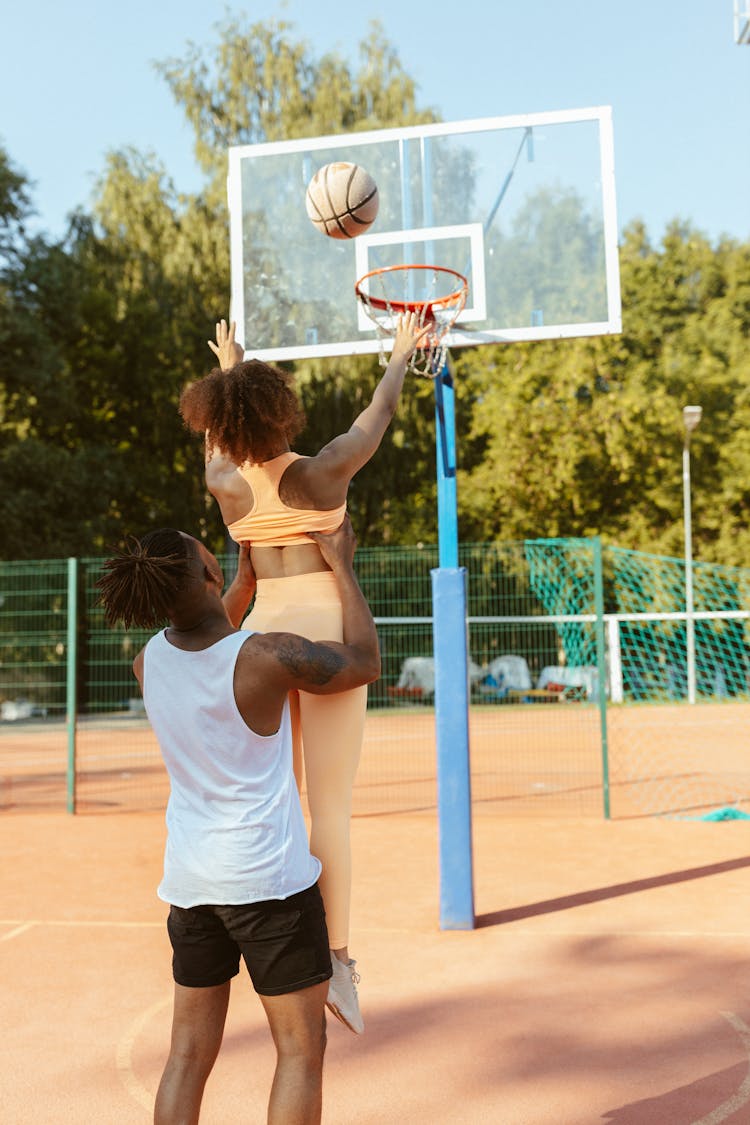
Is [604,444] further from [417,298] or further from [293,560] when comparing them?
[293,560]

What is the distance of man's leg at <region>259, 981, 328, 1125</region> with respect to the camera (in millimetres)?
2504

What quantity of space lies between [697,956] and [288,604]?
3410 millimetres

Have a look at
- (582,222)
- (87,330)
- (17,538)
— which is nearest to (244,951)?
(582,222)

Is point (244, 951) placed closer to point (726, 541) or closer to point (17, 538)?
point (17, 538)

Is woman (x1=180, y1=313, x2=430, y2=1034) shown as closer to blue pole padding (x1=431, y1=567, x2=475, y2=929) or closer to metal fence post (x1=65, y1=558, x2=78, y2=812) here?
blue pole padding (x1=431, y1=567, x2=475, y2=929)

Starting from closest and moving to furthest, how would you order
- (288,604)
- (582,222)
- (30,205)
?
(288,604) < (582,222) < (30,205)

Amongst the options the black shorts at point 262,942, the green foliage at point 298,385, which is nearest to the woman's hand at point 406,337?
the black shorts at point 262,942

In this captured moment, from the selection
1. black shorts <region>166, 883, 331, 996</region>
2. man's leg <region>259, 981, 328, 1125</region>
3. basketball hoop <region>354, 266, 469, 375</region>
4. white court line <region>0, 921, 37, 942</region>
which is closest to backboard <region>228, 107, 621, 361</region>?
basketball hoop <region>354, 266, 469, 375</region>

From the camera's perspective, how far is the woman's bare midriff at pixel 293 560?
3.29m

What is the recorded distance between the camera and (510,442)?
2766cm

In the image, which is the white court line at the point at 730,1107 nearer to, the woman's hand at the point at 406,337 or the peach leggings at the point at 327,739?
the peach leggings at the point at 327,739

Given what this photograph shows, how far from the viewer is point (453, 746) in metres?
6.05

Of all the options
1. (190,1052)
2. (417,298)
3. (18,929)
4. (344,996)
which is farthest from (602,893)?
(190,1052)

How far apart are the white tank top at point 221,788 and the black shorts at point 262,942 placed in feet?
0.13
